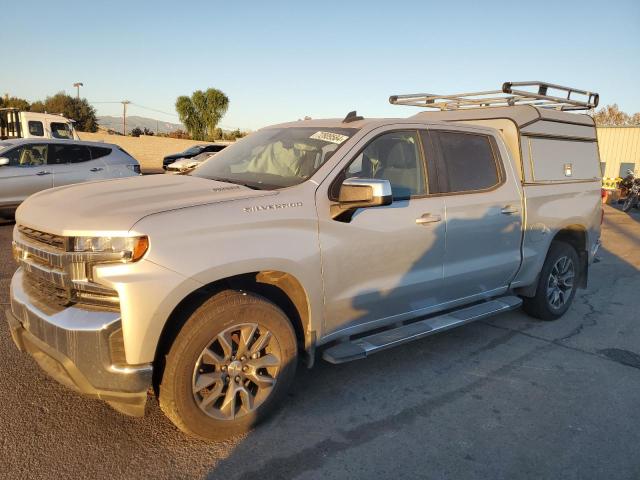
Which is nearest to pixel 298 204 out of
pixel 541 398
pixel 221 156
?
pixel 221 156

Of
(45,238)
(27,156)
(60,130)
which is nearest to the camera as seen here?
(45,238)

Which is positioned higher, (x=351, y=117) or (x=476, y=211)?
(x=351, y=117)

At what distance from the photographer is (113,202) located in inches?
117

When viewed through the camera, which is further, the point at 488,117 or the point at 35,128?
the point at 35,128

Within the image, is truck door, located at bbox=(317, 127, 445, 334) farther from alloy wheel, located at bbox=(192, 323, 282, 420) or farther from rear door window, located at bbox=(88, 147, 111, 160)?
rear door window, located at bbox=(88, 147, 111, 160)

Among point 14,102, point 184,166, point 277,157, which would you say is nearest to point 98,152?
point 184,166

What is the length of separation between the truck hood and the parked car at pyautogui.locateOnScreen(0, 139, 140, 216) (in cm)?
746

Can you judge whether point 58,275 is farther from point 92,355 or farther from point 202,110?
point 202,110

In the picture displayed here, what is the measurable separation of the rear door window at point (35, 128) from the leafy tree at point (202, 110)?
41.7m

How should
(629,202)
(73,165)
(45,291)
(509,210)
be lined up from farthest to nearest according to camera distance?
(629,202) < (73,165) < (509,210) < (45,291)

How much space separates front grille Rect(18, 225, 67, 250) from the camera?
110 inches

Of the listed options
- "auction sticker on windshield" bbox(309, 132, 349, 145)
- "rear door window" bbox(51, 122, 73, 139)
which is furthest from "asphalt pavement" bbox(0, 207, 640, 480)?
"rear door window" bbox(51, 122, 73, 139)

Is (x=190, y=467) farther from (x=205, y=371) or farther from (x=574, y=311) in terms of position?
(x=574, y=311)

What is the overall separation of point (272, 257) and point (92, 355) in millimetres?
1071
